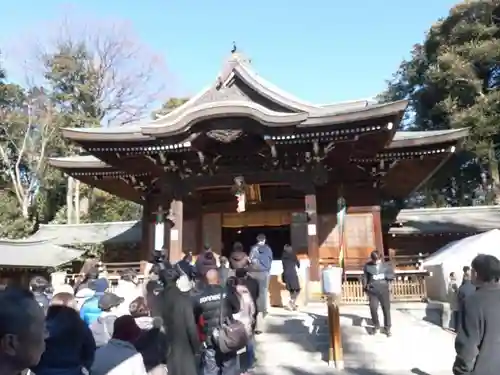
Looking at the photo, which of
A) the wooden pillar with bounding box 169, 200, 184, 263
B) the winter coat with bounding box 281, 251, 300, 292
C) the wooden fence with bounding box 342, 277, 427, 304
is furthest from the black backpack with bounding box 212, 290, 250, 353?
the wooden pillar with bounding box 169, 200, 184, 263

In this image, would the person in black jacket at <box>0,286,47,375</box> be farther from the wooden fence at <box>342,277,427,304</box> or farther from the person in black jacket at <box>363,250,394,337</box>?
the wooden fence at <box>342,277,427,304</box>

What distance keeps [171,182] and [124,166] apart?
1545 mm

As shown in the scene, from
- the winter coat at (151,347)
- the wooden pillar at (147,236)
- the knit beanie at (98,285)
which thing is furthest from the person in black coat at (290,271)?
the winter coat at (151,347)

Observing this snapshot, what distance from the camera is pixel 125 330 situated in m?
3.34

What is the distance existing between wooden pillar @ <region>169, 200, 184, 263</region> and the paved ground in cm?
408

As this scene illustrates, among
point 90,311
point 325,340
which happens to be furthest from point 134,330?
point 325,340

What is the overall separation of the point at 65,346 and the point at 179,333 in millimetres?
1264

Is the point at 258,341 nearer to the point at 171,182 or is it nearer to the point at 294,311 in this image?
the point at 294,311

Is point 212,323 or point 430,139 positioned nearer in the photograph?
point 212,323

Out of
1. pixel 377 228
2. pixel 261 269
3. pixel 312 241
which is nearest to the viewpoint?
pixel 261 269

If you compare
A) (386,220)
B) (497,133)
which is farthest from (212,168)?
(497,133)

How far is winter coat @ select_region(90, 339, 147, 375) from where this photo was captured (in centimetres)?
312

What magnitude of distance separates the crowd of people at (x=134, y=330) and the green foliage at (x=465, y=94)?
23598 millimetres

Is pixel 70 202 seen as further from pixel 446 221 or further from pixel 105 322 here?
pixel 105 322
